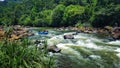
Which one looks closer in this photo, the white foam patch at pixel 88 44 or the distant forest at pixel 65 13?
the white foam patch at pixel 88 44

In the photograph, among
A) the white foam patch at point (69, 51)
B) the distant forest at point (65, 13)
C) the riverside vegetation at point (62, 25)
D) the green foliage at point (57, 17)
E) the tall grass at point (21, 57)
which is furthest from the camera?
the green foliage at point (57, 17)

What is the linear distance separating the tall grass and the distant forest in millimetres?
42019

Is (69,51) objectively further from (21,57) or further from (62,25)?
(62,25)

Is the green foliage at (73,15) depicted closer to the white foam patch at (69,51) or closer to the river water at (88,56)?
the river water at (88,56)

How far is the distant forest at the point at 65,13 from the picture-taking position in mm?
61219

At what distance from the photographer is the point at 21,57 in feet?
64.0

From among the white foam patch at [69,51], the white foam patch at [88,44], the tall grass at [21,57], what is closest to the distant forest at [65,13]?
the white foam patch at [88,44]

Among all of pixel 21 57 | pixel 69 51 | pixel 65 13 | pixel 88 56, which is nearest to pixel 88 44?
pixel 69 51

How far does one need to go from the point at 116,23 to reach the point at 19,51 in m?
44.0

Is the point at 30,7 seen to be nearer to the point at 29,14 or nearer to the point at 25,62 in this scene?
the point at 29,14

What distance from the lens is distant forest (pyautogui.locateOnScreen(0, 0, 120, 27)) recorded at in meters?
61.2

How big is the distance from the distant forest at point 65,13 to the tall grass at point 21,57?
42.0m

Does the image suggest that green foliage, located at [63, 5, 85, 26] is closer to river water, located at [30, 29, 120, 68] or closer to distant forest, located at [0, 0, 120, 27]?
distant forest, located at [0, 0, 120, 27]

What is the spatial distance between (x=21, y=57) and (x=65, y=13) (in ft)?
197
